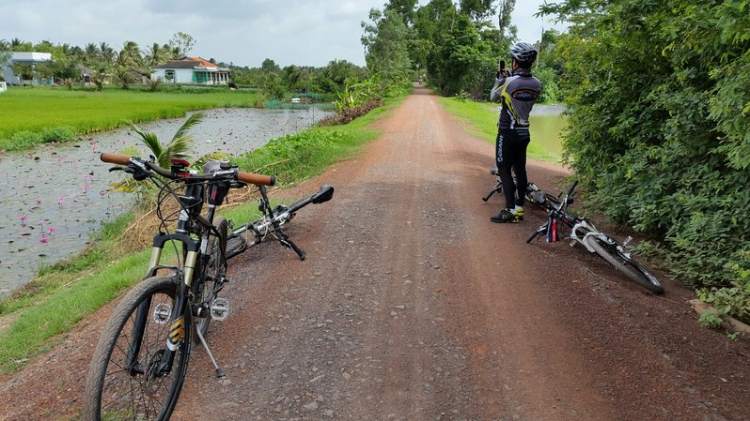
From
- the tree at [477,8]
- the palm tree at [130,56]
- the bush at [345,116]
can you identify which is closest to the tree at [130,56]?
the palm tree at [130,56]

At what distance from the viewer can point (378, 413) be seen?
10.1 feet

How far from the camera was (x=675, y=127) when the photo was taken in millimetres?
5203

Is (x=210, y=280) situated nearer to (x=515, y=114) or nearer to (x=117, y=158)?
(x=117, y=158)

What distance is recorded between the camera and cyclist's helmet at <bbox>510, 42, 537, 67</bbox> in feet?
19.8

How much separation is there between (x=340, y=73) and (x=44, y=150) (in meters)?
44.7

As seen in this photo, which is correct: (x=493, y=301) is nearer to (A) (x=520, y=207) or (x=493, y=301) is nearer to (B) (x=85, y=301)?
(A) (x=520, y=207)

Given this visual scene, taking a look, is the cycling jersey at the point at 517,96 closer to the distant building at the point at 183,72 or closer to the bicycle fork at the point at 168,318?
the bicycle fork at the point at 168,318

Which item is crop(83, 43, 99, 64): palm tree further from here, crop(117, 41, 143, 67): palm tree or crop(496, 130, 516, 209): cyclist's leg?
crop(496, 130, 516, 209): cyclist's leg

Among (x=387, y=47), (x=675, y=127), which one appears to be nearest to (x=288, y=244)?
(x=675, y=127)

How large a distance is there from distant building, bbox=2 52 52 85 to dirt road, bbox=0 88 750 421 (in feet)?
296

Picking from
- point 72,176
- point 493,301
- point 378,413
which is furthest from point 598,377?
point 72,176

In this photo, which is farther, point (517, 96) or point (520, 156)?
point (520, 156)

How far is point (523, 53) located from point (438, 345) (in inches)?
151

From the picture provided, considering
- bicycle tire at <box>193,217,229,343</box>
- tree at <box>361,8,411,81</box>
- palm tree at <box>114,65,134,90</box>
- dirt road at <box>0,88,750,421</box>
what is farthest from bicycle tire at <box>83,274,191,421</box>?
palm tree at <box>114,65,134,90</box>
